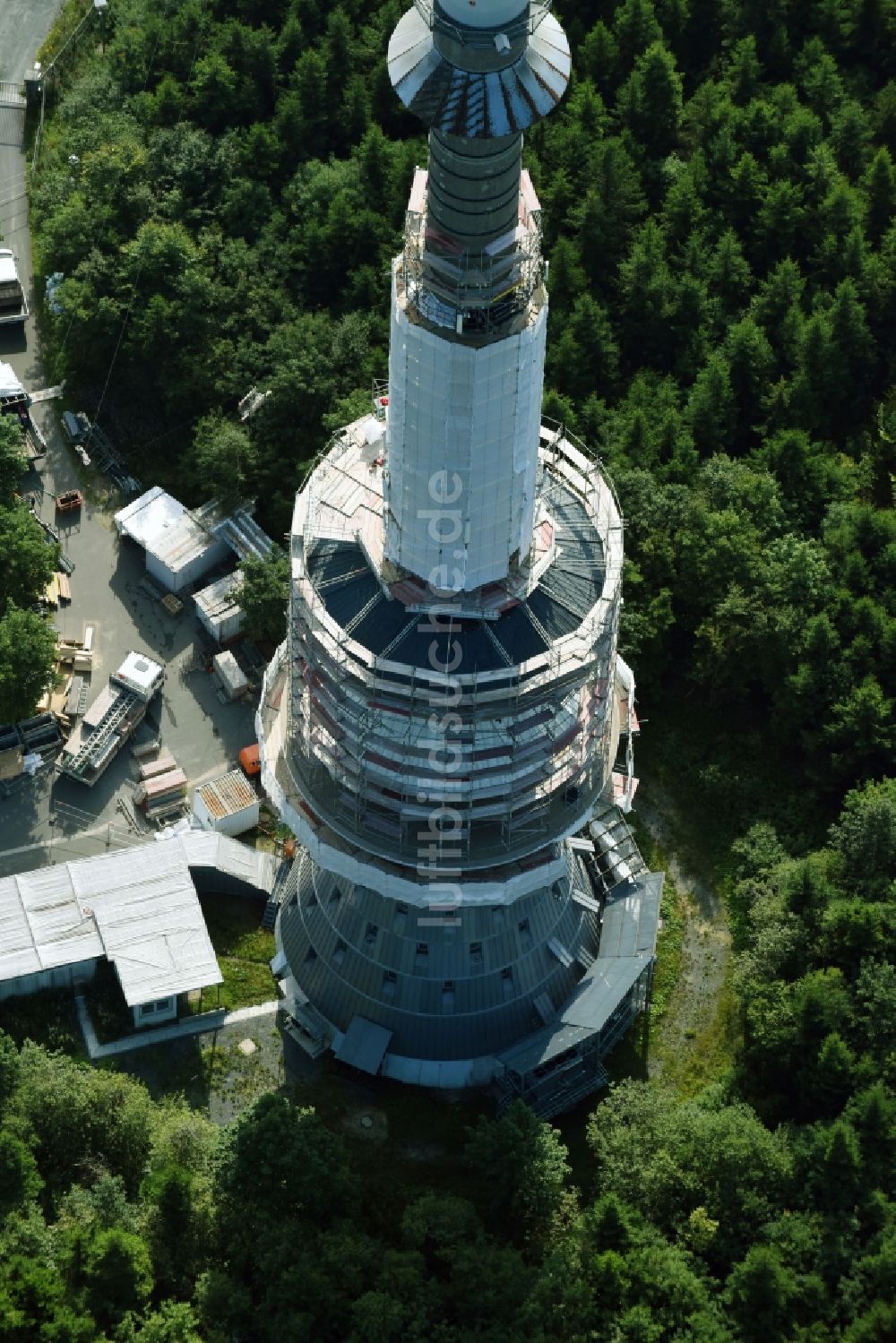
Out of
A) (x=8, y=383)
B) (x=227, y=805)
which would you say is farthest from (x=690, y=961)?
(x=8, y=383)

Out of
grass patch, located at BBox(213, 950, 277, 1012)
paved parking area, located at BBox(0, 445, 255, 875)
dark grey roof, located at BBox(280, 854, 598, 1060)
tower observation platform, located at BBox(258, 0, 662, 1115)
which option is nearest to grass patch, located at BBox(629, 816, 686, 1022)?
tower observation platform, located at BBox(258, 0, 662, 1115)

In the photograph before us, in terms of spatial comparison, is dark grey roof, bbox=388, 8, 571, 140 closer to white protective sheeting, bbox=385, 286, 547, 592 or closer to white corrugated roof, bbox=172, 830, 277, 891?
white protective sheeting, bbox=385, 286, 547, 592

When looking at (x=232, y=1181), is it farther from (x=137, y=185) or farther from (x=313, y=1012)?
(x=137, y=185)

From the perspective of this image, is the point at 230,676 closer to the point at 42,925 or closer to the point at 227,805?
the point at 227,805

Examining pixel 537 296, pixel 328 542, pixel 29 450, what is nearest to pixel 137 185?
pixel 29 450

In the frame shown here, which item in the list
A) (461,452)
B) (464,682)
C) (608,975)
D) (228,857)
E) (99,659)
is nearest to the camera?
(461,452)
